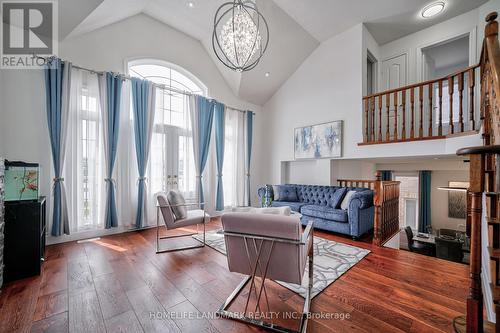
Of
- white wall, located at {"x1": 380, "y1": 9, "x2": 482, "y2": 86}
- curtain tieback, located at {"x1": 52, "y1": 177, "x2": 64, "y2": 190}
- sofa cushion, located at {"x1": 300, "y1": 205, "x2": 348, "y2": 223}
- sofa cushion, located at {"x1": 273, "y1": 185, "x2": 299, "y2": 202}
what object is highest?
white wall, located at {"x1": 380, "y1": 9, "x2": 482, "y2": 86}

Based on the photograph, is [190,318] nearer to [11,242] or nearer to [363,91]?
[11,242]

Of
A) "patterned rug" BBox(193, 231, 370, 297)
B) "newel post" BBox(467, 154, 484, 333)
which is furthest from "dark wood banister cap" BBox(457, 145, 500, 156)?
"patterned rug" BBox(193, 231, 370, 297)

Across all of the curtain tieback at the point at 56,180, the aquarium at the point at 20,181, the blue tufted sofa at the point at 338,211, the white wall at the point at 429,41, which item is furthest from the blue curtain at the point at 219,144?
the white wall at the point at 429,41

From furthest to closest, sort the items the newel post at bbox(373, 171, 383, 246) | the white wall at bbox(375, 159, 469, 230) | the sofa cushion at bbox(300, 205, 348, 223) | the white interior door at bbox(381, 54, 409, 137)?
the white wall at bbox(375, 159, 469, 230) → the white interior door at bbox(381, 54, 409, 137) → the sofa cushion at bbox(300, 205, 348, 223) → the newel post at bbox(373, 171, 383, 246)

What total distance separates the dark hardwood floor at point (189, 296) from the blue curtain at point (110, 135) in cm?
82

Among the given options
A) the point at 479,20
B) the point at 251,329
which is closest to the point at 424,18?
the point at 479,20

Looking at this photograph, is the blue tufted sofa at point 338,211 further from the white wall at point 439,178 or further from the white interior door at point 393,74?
the white wall at point 439,178

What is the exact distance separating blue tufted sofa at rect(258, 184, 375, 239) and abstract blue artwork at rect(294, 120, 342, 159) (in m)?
0.86

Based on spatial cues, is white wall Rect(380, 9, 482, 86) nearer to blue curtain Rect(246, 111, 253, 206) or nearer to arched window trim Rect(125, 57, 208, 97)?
blue curtain Rect(246, 111, 253, 206)

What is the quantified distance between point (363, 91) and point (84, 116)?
524 cm

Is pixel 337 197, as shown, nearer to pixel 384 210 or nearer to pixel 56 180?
pixel 384 210

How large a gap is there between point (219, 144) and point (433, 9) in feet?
16.8

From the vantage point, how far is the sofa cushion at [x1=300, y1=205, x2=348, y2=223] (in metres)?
3.61

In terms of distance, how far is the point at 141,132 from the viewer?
3.79 metres
